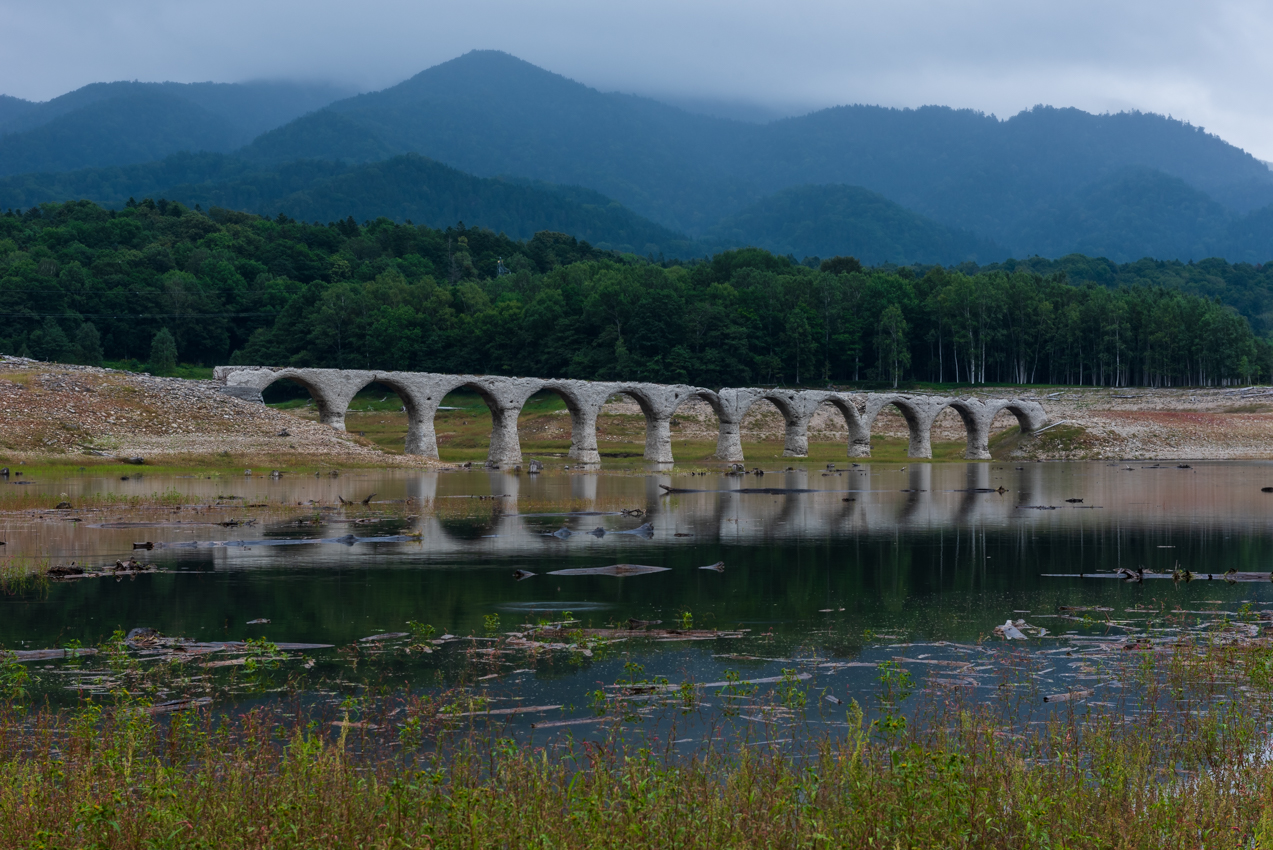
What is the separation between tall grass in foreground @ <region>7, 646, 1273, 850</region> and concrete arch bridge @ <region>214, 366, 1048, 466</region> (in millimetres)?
46065

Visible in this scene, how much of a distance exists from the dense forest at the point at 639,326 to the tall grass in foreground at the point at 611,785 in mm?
95091

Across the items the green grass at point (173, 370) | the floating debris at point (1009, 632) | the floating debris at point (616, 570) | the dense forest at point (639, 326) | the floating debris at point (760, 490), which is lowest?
the floating debris at point (1009, 632)

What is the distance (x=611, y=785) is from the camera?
7.58m

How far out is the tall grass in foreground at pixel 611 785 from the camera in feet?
21.7

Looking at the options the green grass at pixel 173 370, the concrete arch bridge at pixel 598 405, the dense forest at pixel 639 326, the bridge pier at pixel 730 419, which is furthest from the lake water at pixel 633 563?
the green grass at pixel 173 370

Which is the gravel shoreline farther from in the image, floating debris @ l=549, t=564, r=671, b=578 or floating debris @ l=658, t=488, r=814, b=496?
Answer: floating debris @ l=549, t=564, r=671, b=578

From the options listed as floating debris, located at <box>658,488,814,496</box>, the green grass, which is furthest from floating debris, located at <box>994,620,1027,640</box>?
the green grass

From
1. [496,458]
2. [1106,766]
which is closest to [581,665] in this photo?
[1106,766]

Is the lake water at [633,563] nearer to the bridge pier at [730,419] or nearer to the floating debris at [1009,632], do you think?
the floating debris at [1009,632]

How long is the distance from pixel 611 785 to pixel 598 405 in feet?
188

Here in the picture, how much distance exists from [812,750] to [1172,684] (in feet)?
15.0

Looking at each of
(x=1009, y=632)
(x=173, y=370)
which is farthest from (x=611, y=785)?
(x=173, y=370)

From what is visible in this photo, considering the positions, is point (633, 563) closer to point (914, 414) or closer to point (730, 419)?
point (730, 419)

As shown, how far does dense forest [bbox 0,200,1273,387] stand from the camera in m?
108
